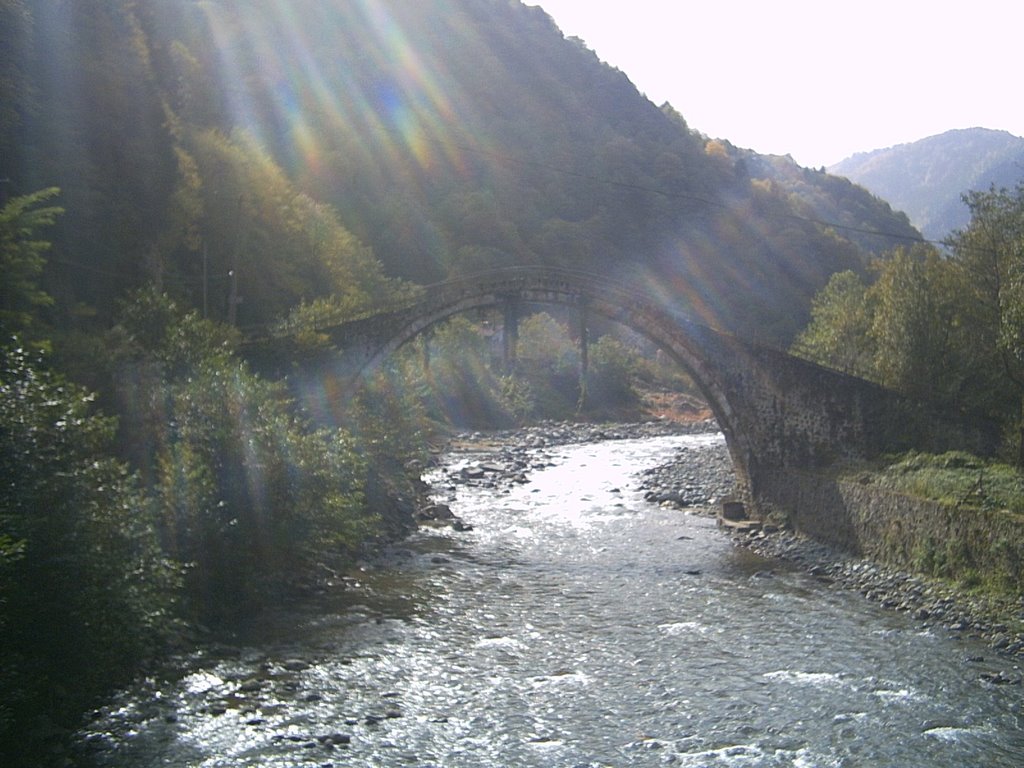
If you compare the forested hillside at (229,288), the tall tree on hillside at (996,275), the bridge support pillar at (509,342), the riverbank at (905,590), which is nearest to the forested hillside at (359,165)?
the forested hillside at (229,288)

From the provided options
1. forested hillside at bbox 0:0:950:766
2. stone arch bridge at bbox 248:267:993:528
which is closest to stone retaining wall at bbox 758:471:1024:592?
stone arch bridge at bbox 248:267:993:528

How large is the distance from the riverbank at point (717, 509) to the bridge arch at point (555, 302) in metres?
3.43

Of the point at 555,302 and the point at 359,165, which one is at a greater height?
the point at 359,165

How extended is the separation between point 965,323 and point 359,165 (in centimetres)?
5875

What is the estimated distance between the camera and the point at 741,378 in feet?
90.2

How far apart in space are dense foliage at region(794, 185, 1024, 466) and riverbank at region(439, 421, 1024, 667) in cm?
540

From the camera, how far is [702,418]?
66.6m

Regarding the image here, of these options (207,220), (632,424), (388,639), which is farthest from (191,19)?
(388,639)

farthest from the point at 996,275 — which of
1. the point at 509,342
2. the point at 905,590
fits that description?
the point at 509,342

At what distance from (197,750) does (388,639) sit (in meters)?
4.79

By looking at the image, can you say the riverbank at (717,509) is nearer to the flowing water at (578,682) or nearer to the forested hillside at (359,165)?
the flowing water at (578,682)

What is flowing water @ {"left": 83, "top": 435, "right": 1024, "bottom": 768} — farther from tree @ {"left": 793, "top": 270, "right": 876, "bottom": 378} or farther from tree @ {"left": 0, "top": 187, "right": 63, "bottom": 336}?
tree @ {"left": 793, "top": 270, "right": 876, "bottom": 378}

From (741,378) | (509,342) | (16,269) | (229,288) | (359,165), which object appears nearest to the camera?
(16,269)

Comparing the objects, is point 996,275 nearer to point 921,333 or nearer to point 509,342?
point 921,333
